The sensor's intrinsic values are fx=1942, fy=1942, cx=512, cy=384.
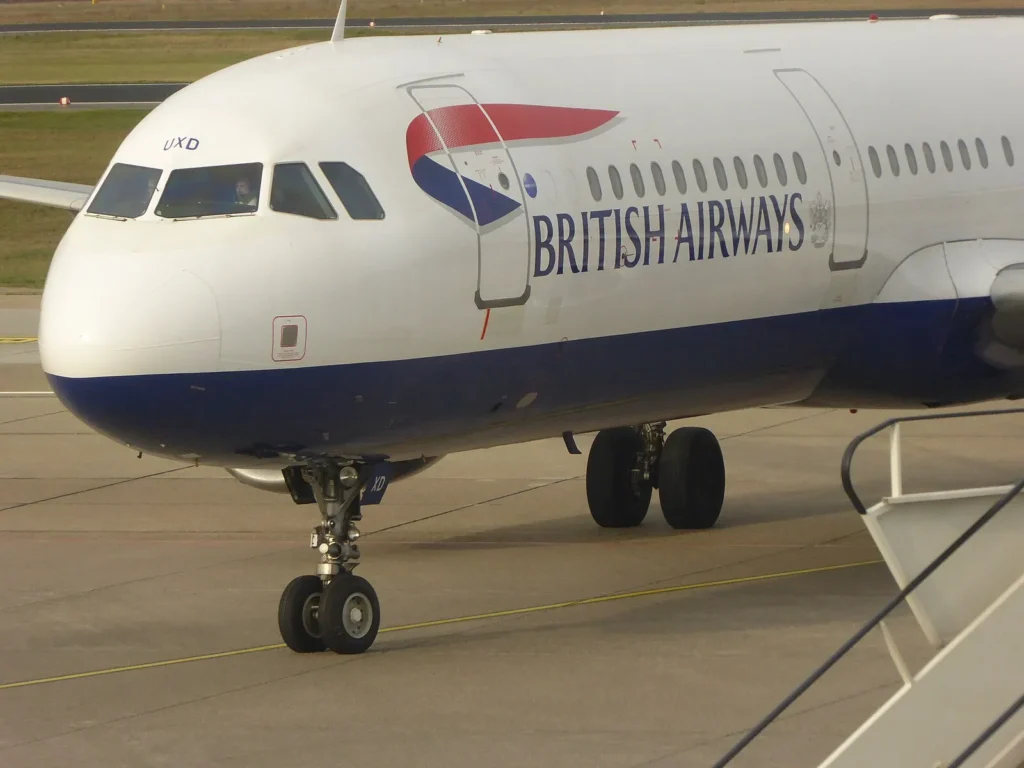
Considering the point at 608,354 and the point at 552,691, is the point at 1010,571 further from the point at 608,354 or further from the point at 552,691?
the point at 608,354

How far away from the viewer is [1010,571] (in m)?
8.40

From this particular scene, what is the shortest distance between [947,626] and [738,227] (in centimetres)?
675

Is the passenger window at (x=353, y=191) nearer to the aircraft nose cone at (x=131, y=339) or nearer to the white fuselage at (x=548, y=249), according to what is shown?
the white fuselage at (x=548, y=249)

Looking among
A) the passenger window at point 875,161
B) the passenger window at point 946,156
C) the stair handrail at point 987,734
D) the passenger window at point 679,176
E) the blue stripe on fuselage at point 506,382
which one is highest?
the passenger window at point 946,156

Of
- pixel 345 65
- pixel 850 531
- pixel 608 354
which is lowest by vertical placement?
pixel 850 531

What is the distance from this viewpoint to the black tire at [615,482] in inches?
698

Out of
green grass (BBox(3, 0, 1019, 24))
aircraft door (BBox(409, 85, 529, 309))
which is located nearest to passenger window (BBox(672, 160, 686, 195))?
aircraft door (BBox(409, 85, 529, 309))

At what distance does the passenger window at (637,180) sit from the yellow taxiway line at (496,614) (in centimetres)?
318

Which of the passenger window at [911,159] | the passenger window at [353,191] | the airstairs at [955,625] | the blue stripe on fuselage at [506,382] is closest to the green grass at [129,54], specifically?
the passenger window at [911,159]

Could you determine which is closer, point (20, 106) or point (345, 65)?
point (345, 65)

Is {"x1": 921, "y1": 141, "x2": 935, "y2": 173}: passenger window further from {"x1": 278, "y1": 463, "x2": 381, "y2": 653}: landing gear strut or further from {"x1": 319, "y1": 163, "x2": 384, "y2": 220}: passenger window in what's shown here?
{"x1": 278, "y1": 463, "x2": 381, "y2": 653}: landing gear strut

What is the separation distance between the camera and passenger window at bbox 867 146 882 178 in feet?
Answer: 51.9

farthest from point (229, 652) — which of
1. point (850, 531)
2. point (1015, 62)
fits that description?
point (1015, 62)

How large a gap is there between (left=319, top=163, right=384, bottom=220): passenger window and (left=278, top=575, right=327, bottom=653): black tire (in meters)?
2.53
